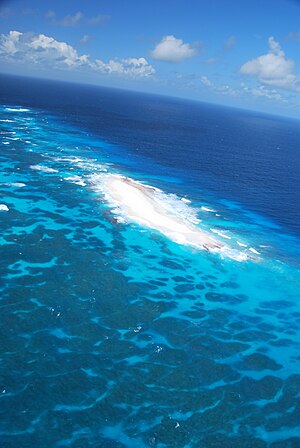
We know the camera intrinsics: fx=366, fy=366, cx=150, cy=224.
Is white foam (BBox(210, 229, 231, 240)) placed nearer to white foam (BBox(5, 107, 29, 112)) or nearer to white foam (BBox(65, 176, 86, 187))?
white foam (BBox(65, 176, 86, 187))

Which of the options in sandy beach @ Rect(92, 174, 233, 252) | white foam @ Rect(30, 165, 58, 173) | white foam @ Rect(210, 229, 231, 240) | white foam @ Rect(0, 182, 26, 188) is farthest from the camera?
white foam @ Rect(30, 165, 58, 173)

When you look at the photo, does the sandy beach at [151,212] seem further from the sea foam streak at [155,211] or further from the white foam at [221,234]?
the white foam at [221,234]

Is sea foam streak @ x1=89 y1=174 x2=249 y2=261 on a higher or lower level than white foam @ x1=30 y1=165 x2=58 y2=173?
lower

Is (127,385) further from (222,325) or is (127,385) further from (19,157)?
(19,157)

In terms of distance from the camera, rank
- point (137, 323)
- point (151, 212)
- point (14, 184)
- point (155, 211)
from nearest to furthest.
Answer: point (137, 323) → point (151, 212) → point (155, 211) → point (14, 184)

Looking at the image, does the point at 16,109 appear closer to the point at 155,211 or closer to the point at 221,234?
the point at 155,211

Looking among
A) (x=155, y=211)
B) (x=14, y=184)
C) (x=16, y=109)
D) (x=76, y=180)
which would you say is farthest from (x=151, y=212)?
(x=16, y=109)

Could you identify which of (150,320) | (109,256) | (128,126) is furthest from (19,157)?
(128,126)

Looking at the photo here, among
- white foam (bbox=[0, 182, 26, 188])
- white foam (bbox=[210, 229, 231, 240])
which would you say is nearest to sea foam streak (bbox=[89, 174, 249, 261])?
white foam (bbox=[210, 229, 231, 240])
